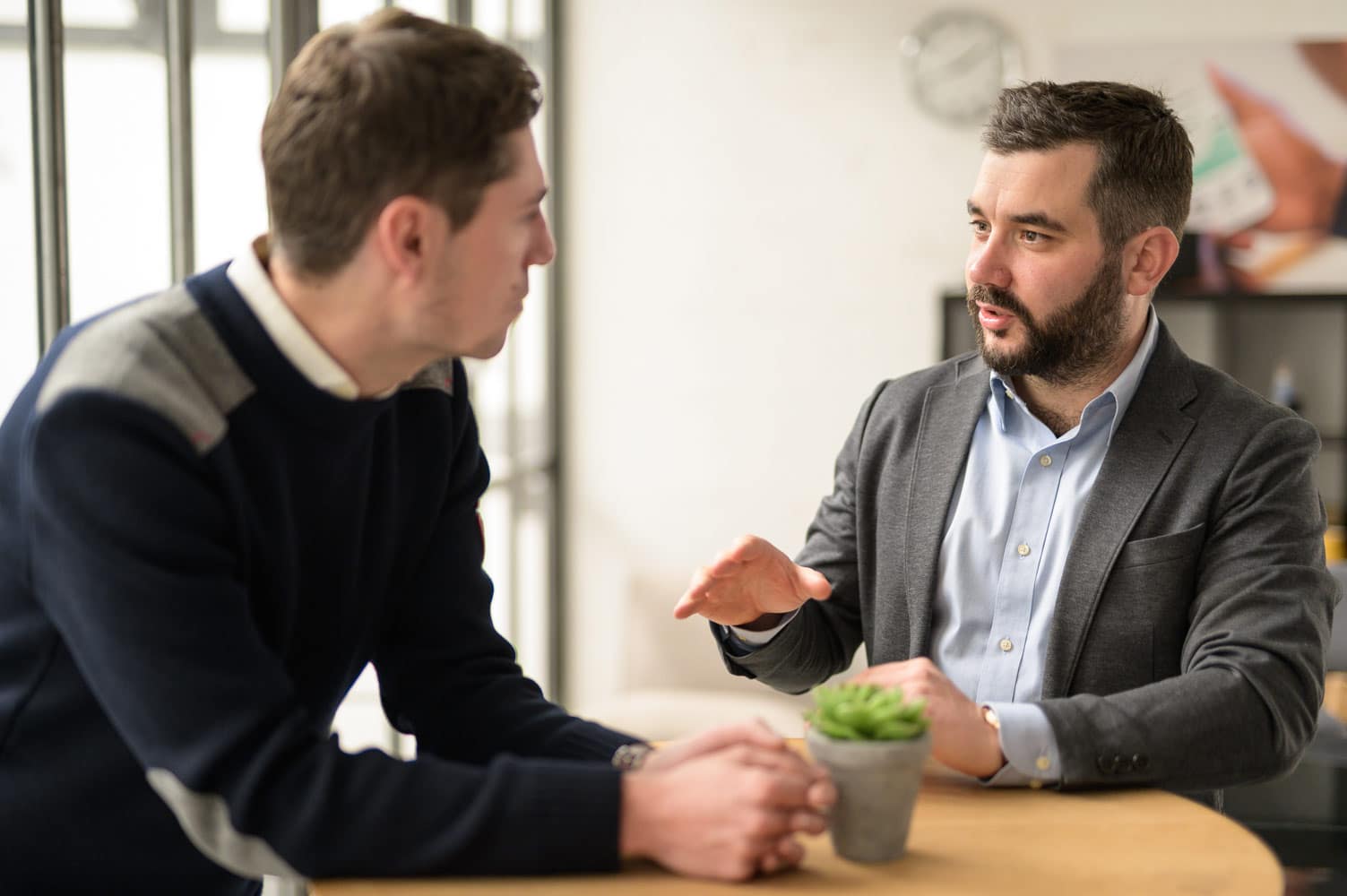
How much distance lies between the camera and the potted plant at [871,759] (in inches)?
47.6

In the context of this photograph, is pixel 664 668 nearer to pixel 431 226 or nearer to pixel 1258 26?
pixel 1258 26

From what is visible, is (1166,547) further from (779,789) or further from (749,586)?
(779,789)

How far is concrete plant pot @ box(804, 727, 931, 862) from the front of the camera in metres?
1.21

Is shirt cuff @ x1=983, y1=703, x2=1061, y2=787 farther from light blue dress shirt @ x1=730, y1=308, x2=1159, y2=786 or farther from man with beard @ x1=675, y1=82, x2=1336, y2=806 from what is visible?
light blue dress shirt @ x1=730, y1=308, x2=1159, y2=786

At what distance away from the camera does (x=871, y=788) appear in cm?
121

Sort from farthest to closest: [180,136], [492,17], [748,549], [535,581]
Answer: [535,581] < [492,17] < [180,136] < [748,549]

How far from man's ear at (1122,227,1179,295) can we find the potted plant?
1.02 meters

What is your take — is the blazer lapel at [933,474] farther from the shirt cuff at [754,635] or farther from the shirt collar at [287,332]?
the shirt collar at [287,332]

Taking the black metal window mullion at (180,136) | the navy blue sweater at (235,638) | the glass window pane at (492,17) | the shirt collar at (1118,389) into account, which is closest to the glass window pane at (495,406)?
the glass window pane at (492,17)

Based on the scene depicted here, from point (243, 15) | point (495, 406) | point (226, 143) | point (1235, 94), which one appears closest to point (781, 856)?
point (226, 143)

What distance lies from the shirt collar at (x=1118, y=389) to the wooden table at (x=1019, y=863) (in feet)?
2.17

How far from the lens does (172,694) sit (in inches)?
45.0

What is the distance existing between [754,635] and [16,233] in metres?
1.20

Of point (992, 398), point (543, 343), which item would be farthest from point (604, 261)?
point (992, 398)
